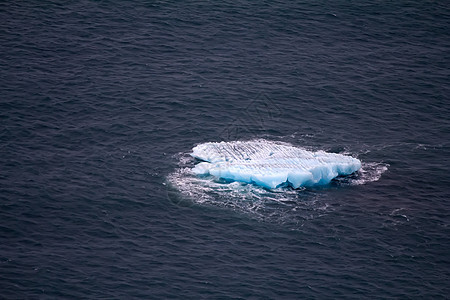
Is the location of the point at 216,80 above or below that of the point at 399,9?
below

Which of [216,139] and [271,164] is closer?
[271,164]

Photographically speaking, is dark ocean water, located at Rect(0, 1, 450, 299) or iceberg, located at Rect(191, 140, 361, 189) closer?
dark ocean water, located at Rect(0, 1, 450, 299)

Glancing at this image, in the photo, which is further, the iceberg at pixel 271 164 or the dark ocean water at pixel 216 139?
the iceberg at pixel 271 164

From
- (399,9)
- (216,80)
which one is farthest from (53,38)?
(399,9)

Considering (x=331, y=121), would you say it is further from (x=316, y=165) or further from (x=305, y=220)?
(x=305, y=220)
